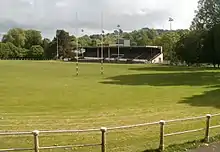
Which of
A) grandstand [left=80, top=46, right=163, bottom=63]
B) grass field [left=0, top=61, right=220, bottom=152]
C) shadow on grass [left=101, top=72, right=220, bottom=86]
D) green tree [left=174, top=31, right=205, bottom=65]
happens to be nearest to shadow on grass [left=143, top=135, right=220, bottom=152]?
grass field [left=0, top=61, right=220, bottom=152]

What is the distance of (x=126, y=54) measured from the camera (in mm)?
163375

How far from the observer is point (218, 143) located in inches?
501

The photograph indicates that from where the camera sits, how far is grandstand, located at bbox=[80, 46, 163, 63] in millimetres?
147375

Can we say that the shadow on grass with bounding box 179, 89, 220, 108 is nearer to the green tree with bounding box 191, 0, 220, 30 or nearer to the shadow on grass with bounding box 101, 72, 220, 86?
the shadow on grass with bounding box 101, 72, 220, 86

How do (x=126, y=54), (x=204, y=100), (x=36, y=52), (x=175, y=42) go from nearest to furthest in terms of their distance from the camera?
(x=204, y=100)
(x=175, y=42)
(x=126, y=54)
(x=36, y=52)

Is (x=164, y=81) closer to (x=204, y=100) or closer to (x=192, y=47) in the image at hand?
(x=204, y=100)

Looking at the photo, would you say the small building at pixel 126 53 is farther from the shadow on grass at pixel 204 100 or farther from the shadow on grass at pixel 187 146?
the shadow on grass at pixel 187 146

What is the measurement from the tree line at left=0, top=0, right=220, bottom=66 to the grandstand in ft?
13.1

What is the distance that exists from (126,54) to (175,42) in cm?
4210

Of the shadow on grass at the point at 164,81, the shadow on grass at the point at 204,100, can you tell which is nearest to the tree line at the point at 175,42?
the shadow on grass at the point at 164,81

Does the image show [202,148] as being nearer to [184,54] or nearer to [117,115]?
[117,115]

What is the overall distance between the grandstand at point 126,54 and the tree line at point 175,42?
398 centimetres

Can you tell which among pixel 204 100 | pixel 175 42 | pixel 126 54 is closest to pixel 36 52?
pixel 126 54

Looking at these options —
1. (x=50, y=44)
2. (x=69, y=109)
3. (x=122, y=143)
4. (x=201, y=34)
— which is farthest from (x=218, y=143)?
(x=50, y=44)
